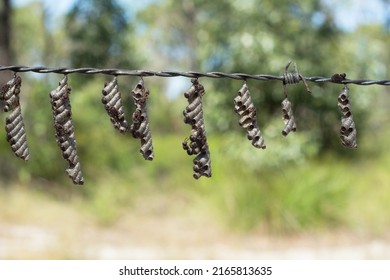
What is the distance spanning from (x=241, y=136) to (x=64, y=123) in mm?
8242

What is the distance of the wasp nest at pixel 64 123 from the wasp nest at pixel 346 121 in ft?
2.87

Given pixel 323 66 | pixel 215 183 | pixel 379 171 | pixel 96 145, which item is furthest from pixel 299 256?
pixel 96 145

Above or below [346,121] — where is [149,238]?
above

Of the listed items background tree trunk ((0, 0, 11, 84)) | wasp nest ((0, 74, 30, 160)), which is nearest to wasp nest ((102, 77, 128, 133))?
wasp nest ((0, 74, 30, 160))

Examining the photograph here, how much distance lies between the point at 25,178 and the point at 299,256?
181 inches

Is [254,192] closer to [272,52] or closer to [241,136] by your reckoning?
[241,136]

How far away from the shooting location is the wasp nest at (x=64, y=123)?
220 cm

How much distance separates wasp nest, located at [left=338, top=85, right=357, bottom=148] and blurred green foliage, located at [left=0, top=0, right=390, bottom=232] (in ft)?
22.6

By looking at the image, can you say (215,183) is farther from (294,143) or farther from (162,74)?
(162,74)

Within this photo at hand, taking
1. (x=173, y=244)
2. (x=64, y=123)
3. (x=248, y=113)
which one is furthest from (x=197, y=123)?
(x=173, y=244)

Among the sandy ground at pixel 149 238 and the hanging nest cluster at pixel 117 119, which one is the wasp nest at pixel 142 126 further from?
the sandy ground at pixel 149 238

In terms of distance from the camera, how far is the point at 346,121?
2.32 metres

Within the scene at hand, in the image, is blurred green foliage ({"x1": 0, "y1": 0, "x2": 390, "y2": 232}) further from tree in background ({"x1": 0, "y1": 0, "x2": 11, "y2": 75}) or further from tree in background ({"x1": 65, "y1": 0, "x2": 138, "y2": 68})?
tree in background ({"x1": 0, "y1": 0, "x2": 11, "y2": 75})

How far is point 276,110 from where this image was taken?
10.9m
